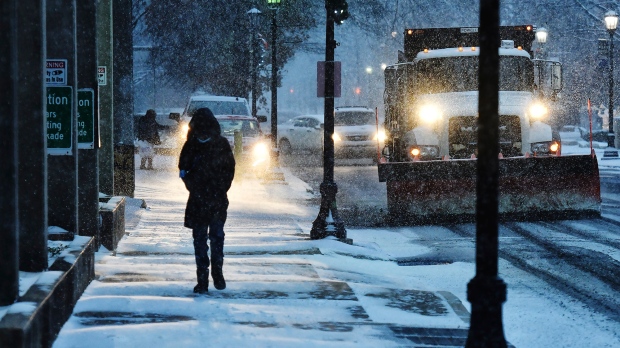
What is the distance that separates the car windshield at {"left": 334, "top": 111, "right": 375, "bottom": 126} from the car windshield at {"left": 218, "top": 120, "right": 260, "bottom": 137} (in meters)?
7.77

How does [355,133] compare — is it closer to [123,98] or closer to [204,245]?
[123,98]

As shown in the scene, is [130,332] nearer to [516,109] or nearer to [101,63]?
[101,63]

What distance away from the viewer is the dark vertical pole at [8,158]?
6125mm

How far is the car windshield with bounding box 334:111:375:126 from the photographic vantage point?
34.1 meters

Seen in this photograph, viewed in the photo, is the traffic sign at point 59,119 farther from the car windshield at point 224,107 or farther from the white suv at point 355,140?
the white suv at point 355,140

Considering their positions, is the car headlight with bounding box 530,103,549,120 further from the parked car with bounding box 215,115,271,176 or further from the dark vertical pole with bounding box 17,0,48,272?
the dark vertical pole with bounding box 17,0,48,272

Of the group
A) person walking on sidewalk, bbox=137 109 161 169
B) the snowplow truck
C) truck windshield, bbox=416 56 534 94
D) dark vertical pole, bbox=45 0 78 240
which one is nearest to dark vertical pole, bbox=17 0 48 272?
dark vertical pole, bbox=45 0 78 240

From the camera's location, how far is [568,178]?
16.8 meters

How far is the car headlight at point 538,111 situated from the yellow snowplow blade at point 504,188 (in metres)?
1.57

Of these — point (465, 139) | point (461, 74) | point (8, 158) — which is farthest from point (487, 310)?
point (461, 74)

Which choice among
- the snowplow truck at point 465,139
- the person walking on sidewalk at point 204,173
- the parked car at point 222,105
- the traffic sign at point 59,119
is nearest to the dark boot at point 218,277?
the person walking on sidewalk at point 204,173

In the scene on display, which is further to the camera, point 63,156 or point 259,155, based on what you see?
point 259,155

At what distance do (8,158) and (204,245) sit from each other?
10.1ft

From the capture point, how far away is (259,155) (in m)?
26.2
